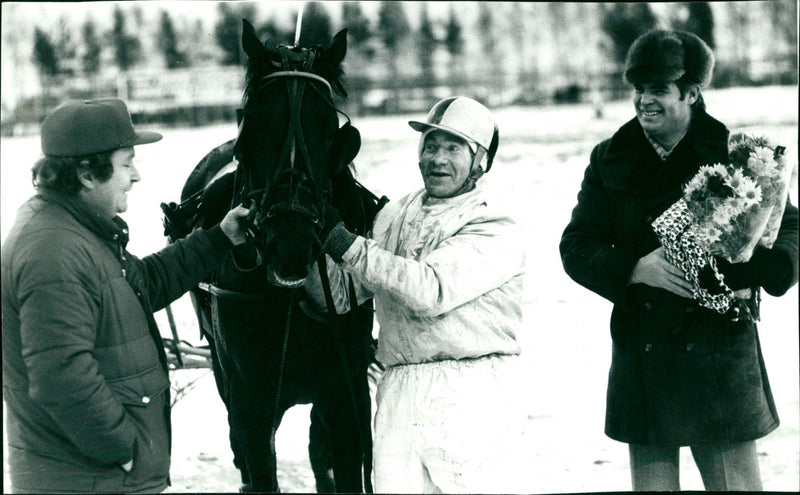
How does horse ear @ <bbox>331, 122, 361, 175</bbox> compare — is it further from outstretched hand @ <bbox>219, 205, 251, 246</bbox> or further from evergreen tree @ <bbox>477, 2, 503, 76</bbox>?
evergreen tree @ <bbox>477, 2, 503, 76</bbox>

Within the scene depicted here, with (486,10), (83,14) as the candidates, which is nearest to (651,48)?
(486,10)

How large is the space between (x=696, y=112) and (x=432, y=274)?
4.12ft

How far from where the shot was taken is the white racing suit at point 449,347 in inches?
108

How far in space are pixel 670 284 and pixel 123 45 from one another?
3.65 meters

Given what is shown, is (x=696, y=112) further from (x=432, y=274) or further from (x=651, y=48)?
(x=432, y=274)

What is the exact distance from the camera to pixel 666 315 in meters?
3.21

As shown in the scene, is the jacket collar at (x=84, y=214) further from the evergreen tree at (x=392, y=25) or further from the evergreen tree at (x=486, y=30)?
the evergreen tree at (x=486, y=30)

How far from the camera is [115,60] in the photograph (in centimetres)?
538

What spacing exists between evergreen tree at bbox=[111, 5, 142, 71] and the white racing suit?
9.50 ft

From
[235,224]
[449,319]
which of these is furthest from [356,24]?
[449,319]

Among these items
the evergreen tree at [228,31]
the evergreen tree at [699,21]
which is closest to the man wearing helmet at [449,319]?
the evergreen tree at [699,21]

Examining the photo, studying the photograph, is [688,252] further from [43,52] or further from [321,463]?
[43,52]

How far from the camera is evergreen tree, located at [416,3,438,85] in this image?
214 inches

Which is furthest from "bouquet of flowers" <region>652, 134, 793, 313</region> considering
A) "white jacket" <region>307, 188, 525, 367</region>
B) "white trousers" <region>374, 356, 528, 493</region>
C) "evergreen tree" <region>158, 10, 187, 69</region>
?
"evergreen tree" <region>158, 10, 187, 69</region>
